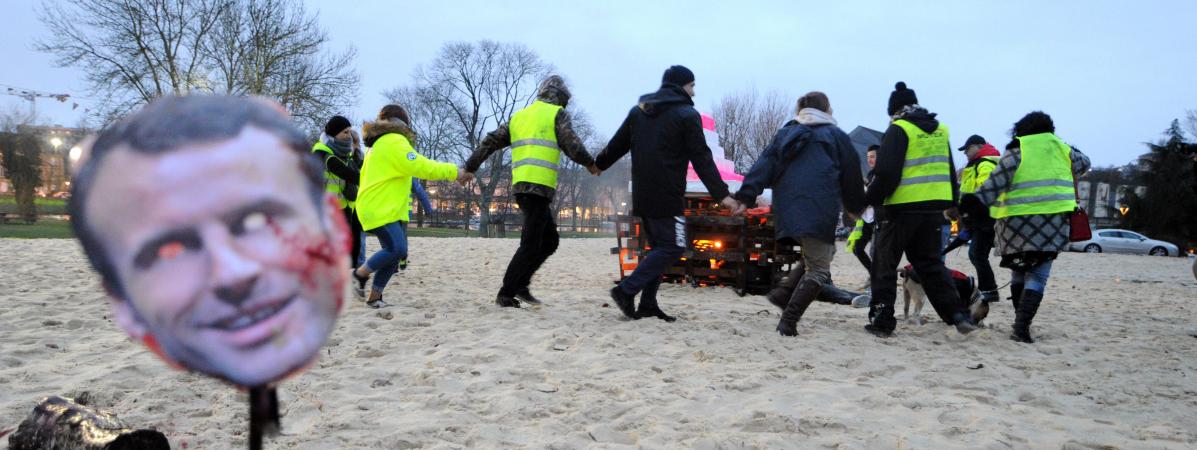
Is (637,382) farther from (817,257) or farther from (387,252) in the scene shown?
(387,252)

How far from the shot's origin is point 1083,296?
9328 millimetres

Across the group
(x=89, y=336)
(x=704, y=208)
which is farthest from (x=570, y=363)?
(x=704, y=208)

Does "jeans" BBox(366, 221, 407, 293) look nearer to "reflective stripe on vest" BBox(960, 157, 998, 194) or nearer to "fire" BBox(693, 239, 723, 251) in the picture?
"fire" BBox(693, 239, 723, 251)

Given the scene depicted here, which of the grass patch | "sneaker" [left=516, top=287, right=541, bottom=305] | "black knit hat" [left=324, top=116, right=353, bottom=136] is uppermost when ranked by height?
"black knit hat" [left=324, top=116, right=353, bottom=136]

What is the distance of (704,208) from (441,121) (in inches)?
1350

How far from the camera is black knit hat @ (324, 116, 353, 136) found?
601 centimetres

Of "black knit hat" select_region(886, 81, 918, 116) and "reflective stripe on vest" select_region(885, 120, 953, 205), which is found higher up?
"black knit hat" select_region(886, 81, 918, 116)

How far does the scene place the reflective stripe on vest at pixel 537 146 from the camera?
582cm

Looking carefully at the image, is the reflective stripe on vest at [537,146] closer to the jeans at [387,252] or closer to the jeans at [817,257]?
the jeans at [387,252]

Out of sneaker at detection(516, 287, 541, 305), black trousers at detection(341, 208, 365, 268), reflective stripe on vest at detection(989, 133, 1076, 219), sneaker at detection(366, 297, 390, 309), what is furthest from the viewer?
black trousers at detection(341, 208, 365, 268)

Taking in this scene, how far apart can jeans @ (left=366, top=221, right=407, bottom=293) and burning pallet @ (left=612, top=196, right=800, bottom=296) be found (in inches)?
127

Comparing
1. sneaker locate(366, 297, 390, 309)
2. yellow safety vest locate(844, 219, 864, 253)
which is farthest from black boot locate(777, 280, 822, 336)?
yellow safety vest locate(844, 219, 864, 253)

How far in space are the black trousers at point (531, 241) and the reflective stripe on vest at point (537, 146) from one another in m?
0.18

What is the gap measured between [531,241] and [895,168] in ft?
9.49
